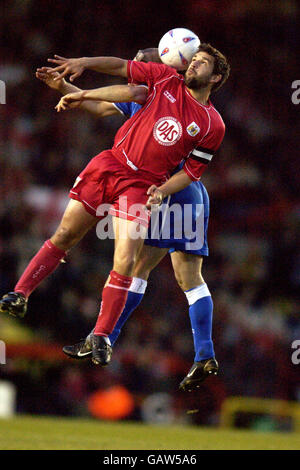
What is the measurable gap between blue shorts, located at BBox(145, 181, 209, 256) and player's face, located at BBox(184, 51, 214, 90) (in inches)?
32.2

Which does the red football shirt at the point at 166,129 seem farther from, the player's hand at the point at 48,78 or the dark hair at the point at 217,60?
the player's hand at the point at 48,78

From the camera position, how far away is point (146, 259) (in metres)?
6.53

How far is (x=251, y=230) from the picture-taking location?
1376cm

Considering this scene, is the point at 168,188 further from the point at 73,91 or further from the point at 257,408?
the point at 257,408

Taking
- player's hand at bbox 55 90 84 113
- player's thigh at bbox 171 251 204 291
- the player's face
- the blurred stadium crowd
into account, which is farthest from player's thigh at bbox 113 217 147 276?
the blurred stadium crowd

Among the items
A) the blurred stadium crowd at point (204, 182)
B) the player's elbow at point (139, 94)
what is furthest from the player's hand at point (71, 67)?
the blurred stadium crowd at point (204, 182)

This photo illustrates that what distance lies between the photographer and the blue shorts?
6.34 meters

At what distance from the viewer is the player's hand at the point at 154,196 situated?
5.70 metres

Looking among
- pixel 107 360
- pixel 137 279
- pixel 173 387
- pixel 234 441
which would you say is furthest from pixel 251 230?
pixel 107 360

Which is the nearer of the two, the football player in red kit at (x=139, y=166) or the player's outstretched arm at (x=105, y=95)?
the player's outstretched arm at (x=105, y=95)

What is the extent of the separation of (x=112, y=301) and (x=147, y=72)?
1589 millimetres

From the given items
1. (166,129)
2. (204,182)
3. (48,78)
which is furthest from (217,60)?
(204,182)
